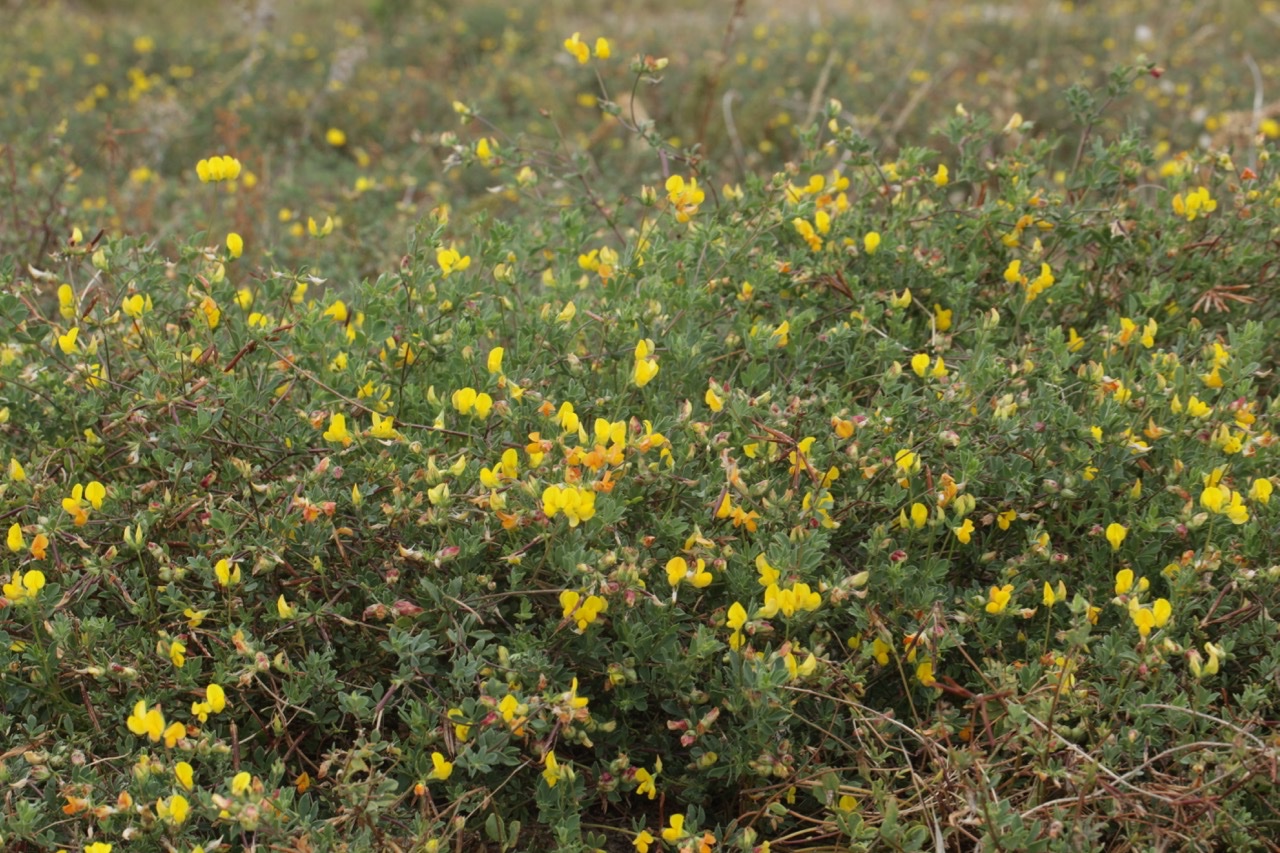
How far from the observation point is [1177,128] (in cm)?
630

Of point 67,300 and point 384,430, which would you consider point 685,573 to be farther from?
point 67,300

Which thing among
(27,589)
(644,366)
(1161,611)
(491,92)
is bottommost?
(491,92)

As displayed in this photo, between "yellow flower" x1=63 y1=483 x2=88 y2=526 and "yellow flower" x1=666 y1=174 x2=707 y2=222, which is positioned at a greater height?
"yellow flower" x1=666 y1=174 x2=707 y2=222

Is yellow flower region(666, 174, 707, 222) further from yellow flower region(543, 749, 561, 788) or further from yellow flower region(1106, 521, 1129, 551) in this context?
yellow flower region(543, 749, 561, 788)

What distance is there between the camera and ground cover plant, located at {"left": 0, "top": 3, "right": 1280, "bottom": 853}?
1.96 m

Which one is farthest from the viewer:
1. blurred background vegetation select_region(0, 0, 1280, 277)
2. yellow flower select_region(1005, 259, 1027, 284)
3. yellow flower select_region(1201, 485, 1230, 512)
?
blurred background vegetation select_region(0, 0, 1280, 277)

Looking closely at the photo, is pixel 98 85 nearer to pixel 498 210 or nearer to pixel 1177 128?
pixel 498 210

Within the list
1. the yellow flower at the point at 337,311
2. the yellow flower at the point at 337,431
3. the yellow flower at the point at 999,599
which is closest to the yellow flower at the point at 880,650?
the yellow flower at the point at 999,599

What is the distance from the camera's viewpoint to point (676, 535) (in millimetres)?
2158

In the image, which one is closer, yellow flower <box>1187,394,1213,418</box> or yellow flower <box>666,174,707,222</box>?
yellow flower <box>1187,394,1213,418</box>

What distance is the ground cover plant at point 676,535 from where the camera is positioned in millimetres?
1963

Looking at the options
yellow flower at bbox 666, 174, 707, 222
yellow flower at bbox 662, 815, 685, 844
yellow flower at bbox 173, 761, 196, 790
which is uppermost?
yellow flower at bbox 666, 174, 707, 222

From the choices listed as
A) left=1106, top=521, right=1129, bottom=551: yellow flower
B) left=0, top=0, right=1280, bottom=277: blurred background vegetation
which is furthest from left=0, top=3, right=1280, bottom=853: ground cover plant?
left=0, top=0, right=1280, bottom=277: blurred background vegetation

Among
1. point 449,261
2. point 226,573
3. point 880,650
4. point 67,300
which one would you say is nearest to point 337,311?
point 449,261
